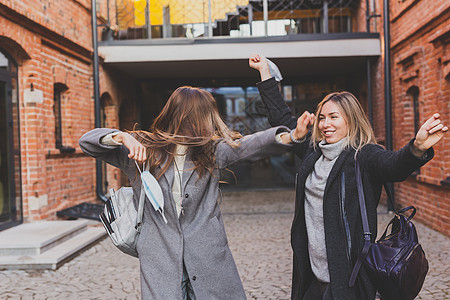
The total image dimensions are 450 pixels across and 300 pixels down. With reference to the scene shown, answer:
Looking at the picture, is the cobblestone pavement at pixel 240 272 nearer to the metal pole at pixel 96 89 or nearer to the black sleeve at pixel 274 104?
the black sleeve at pixel 274 104

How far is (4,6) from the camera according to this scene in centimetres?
612

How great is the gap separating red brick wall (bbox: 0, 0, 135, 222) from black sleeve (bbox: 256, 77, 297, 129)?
4.91 meters

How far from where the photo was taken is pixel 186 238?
6.70ft

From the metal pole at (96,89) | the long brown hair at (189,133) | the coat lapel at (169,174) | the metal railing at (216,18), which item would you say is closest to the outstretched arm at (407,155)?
the long brown hair at (189,133)

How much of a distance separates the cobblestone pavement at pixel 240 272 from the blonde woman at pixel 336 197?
1.97 m

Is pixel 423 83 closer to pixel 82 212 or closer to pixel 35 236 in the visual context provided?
pixel 82 212

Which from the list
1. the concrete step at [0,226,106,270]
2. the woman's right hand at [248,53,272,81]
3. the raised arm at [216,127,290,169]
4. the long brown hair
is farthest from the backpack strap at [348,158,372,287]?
the concrete step at [0,226,106,270]

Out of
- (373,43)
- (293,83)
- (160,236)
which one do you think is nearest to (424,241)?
(373,43)

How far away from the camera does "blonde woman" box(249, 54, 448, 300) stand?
2232 millimetres

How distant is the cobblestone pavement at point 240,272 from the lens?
4.38m

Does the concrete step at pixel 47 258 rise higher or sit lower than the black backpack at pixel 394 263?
lower

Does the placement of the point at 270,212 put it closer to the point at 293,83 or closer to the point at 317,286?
the point at 293,83

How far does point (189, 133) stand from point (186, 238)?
1.56ft

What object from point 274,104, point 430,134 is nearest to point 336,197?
point 430,134
